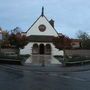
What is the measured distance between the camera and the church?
240ft

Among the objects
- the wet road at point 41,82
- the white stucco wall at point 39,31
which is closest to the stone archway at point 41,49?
the white stucco wall at point 39,31

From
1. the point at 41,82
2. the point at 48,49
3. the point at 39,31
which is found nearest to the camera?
the point at 41,82

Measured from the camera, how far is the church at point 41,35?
73062mm

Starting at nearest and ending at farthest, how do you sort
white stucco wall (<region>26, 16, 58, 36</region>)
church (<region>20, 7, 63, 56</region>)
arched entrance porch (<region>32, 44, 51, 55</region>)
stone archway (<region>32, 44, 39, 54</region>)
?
church (<region>20, 7, 63, 56</region>)
arched entrance porch (<region>32, 44, 51, 55</region>)
stone archway (<region>32, 44, 39, 54</region>)
white stucco wall (<region>26, 16, 58, 36</region>)

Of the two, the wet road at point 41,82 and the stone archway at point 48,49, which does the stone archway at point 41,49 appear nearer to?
the stone archway at point 48,49

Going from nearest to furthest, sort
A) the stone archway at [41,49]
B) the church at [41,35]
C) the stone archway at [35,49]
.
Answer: the church at [41,35] < the stone archway at [35,49] < the stone archway at [41,49]

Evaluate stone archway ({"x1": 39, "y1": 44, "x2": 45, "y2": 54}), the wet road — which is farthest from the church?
the wet road

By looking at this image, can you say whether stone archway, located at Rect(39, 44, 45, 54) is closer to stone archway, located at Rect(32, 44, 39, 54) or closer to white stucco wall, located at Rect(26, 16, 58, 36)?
stone archway, located at Rect(32, 44, 39, 54)

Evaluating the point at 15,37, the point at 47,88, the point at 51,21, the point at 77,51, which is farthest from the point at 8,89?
the point at 51,21

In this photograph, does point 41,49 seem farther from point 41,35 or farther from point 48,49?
point 41,35

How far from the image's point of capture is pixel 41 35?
75.4 meters

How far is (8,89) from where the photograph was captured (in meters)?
14.4

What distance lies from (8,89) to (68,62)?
65.2 feet

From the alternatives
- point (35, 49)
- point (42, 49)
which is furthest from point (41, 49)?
point (35, 49)
